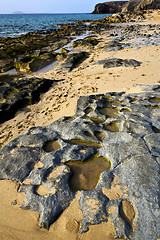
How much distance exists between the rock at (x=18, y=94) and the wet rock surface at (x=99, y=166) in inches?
71.9

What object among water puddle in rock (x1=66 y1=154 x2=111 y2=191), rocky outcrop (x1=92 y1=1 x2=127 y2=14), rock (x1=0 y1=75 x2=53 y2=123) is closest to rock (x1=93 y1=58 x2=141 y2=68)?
rock (x1=0 y1=75 x2=53 y2=123)

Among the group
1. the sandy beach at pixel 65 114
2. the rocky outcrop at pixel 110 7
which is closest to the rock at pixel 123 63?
the sandy beach at pixel 65 114

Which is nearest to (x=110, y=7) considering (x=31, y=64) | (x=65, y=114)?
(x=31, y=64)

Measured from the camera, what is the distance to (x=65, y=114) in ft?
13.5

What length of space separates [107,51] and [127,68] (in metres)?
4.56

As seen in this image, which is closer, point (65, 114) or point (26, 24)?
point (65, 114)

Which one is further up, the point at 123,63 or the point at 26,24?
the point at 26,24

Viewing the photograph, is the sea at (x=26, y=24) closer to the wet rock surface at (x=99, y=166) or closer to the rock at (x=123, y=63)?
the rock at (x=123, y=63)

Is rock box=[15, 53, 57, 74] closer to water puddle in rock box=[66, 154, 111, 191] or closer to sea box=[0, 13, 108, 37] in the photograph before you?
water puddle in rock box=[66, 154, 111, 191]

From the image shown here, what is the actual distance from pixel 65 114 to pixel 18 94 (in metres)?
2.15

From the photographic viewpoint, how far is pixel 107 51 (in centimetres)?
1041

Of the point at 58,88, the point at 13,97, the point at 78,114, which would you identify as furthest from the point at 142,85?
the point at 13,97

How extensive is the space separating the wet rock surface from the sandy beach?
0.29 ft

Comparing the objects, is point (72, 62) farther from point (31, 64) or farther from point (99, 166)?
point (99, 166)
